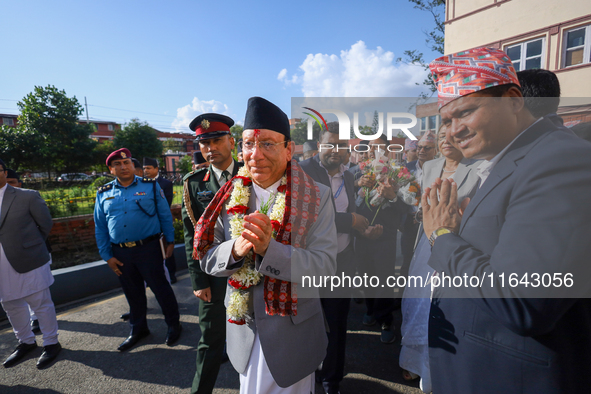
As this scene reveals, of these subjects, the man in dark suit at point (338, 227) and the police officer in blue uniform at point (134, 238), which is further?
the police officer in blue uniform at point (134, 238)

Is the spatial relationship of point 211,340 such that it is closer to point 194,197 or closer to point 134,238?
point 194,197

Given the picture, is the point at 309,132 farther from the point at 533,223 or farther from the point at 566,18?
the point at 566,18

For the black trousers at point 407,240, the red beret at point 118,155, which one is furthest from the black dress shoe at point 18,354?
the black trousers at point 407,240

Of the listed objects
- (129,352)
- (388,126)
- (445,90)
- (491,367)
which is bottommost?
(129,352)

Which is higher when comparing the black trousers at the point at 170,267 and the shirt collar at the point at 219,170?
the shirt collar at the point at 219,170

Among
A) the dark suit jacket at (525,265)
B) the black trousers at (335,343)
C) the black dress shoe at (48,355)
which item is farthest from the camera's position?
the black dress shoe at (48,355)

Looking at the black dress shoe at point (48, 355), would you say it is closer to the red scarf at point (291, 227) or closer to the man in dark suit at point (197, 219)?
the man in dark suit at point (197, 219)

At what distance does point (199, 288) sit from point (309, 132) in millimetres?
1656

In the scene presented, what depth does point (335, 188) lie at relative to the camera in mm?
2906

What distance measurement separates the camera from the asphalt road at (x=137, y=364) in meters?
2.80

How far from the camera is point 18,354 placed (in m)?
3.25

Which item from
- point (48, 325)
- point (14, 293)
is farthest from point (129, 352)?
point (14, 293)

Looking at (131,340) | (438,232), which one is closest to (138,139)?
(131,340)

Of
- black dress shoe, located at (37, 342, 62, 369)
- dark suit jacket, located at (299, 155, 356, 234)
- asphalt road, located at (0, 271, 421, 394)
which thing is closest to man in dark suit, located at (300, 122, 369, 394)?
dark suit jacket, located at (299, 155, 356, 234)
